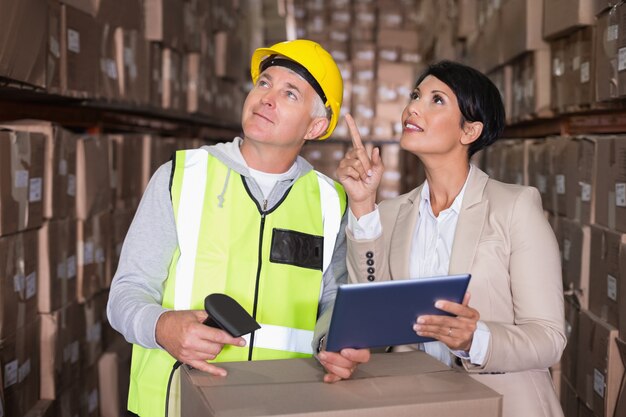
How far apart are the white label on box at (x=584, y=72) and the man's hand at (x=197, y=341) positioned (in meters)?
2.10

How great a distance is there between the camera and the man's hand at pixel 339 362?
5.17ft

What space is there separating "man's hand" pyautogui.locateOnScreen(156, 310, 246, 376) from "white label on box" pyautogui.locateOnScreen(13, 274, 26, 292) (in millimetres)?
1320

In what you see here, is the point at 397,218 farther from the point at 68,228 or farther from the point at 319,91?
the point at 68,228

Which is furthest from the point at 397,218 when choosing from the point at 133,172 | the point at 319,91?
the point at 133,172

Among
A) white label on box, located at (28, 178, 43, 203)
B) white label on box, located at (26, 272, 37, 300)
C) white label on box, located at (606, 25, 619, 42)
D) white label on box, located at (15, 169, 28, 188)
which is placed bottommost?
white label on box, located at (26, 272, 37, 300)

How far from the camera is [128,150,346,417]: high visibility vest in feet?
6.64

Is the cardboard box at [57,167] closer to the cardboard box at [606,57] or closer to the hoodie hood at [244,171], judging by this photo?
the hoodie hood at [244,171]

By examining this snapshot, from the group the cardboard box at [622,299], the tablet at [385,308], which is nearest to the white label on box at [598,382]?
the cardboard box at [622,299]

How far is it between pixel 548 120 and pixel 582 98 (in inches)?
35.1

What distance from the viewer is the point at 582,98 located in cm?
320

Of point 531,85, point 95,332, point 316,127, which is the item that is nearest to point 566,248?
point 531,85

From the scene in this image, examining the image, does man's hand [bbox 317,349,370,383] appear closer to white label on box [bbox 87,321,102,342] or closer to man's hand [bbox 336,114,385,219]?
man's hand [bbox 336,114,385,219]

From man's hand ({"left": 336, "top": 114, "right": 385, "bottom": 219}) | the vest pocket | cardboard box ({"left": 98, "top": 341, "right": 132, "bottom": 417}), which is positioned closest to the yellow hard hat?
man's hand ({"left": 336, "top": 114, "right": 385, "bottom": 219})

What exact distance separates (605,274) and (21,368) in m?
2.20
